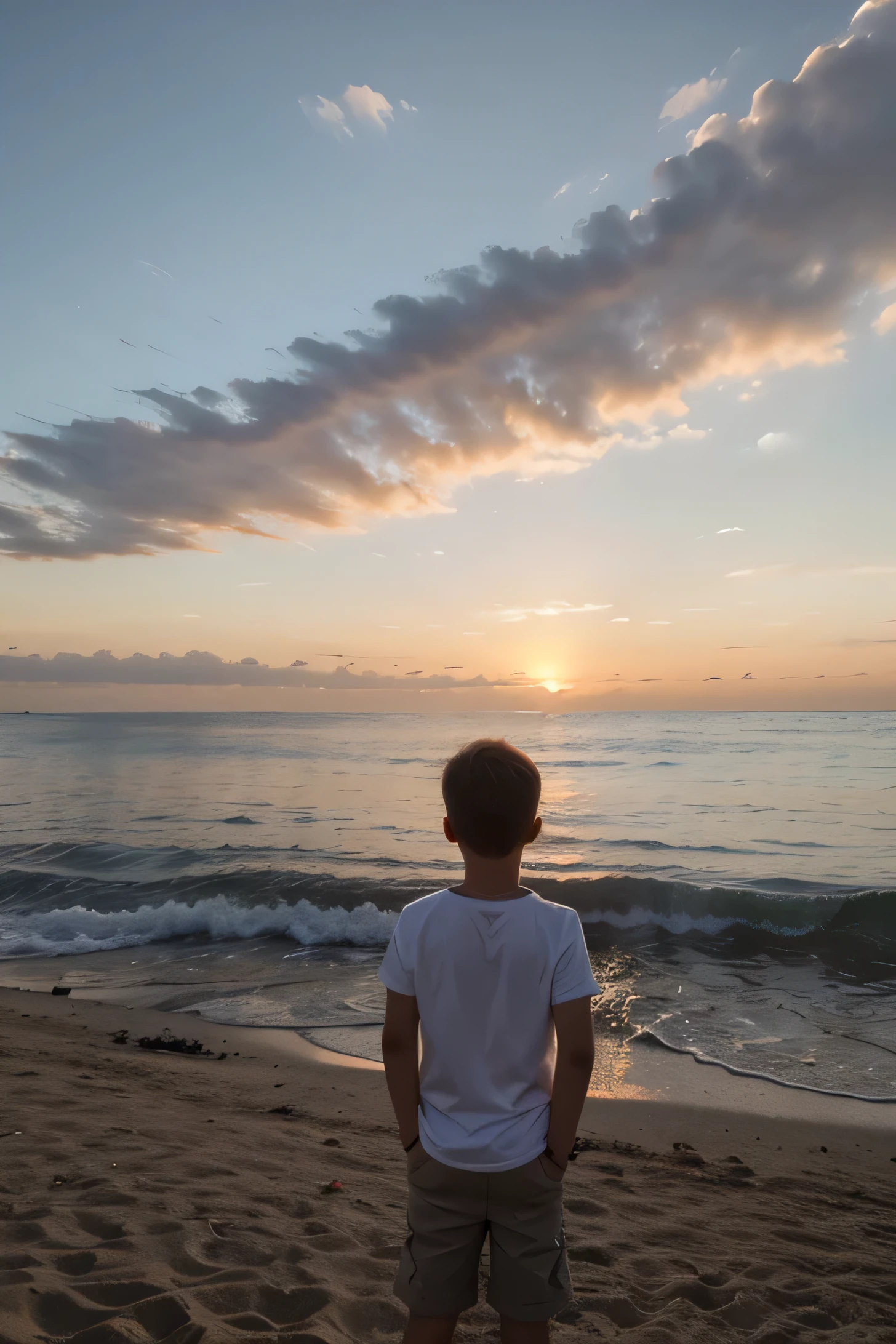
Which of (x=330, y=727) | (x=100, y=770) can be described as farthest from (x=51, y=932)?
(x=330, y=727)

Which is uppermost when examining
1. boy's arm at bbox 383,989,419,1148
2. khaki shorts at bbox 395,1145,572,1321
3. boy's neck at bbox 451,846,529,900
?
boy's neck at bbox 451,846,529,900

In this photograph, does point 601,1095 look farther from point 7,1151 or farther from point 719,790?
Result: point 719,790

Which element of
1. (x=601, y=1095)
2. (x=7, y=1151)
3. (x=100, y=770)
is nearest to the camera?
(x=7, y=1151)

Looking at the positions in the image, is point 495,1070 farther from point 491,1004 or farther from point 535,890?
point 535,890

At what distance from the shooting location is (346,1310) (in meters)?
2.95

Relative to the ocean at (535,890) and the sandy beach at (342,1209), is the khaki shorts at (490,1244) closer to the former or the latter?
the sandy beach at (342,1209)

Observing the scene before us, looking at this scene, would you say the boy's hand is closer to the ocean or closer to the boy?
the boy

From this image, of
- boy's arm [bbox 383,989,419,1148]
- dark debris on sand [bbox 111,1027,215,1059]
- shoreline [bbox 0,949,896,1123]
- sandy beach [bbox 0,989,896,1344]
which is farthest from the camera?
dark debris on sand [bbox 111,1027,215,1059]

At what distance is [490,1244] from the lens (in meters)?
1.94

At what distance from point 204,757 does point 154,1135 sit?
39.3 m

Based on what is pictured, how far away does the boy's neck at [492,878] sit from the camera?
1.99 metres

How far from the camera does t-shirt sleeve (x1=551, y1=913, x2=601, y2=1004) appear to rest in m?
1.94

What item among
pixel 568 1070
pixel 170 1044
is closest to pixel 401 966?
pixel 568 1070

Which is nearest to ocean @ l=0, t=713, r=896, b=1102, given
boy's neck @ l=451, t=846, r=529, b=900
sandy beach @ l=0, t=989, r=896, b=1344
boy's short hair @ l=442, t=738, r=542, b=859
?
sandy beach @ l=0, t=989, r=896, b=1344
